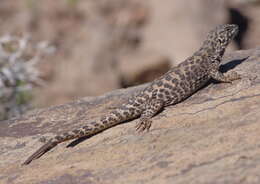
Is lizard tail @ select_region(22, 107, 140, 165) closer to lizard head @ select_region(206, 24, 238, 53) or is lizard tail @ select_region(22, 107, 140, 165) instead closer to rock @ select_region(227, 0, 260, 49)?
lizard head @ select_region(206, 24, 238, 53)

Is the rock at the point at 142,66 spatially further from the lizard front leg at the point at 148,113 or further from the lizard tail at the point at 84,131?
the lizard tail at the point at 84,131

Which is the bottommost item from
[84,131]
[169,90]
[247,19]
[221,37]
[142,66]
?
[142,66]

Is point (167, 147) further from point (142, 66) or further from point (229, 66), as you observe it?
point (142, 66)

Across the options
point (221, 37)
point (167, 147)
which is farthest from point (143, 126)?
point (221, 37)

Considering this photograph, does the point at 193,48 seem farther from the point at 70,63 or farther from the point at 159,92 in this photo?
the point at 159,92

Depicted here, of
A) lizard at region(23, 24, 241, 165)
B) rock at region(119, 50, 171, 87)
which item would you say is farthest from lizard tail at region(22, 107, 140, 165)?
rock at region(119, 50, 171, 87)

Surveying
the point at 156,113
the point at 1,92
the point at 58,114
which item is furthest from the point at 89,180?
the point at 1,92
